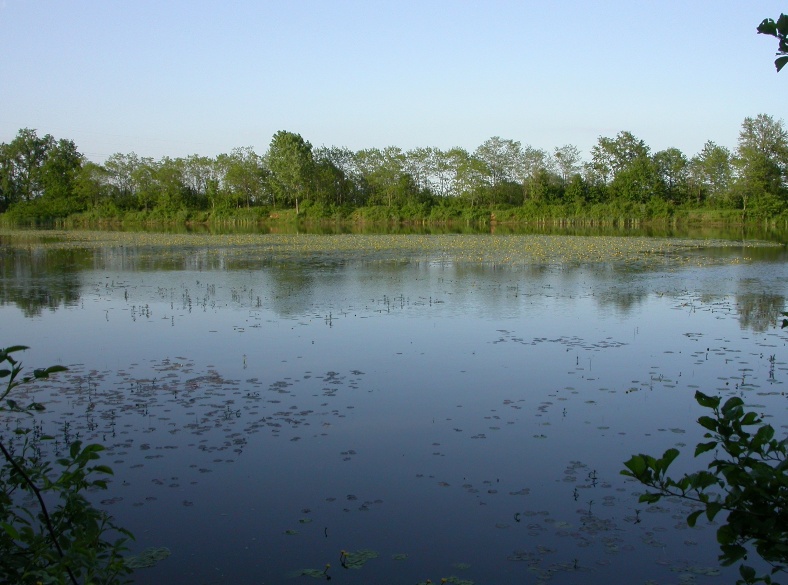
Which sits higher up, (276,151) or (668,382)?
(276,151)

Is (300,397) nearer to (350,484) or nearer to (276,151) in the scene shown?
(350,484)

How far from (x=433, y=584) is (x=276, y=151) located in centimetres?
8173

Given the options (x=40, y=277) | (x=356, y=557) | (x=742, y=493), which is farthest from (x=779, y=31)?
(x=40, y=277)

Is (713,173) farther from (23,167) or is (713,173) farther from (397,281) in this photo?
(23,167)

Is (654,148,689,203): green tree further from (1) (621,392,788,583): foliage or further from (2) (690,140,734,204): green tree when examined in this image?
(1) (621,392,788,583): foliage

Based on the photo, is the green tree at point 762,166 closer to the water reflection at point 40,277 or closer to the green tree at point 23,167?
the water reflection at point 40,277

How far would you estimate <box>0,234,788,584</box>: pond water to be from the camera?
5352 mm

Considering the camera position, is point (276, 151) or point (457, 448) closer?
point (457, 448)

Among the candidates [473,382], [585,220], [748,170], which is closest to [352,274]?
[473,382]

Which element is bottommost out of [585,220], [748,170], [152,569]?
[152,569]

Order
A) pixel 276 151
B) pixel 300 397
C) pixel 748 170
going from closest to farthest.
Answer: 1. pixel 300 397
2. pixel 748 170
3. pixel 276 151

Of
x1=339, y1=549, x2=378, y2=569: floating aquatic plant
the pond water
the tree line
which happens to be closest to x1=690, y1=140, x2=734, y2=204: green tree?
the tree line

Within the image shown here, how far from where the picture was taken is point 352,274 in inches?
890

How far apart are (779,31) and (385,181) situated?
3388 inches
